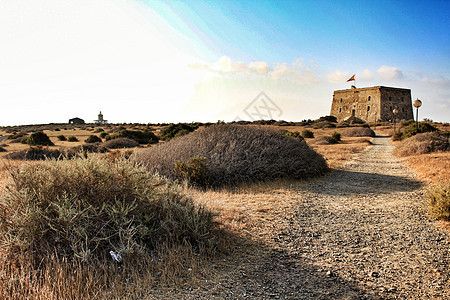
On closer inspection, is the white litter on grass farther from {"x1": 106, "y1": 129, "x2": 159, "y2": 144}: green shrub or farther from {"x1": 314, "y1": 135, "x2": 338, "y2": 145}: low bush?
{"x1": 106, "y1": 129, "x2": 159, "y2": 144}: green shrub

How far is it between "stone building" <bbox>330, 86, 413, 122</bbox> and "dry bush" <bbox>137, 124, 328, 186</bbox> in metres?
52.1

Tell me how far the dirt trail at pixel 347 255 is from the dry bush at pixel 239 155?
186cm

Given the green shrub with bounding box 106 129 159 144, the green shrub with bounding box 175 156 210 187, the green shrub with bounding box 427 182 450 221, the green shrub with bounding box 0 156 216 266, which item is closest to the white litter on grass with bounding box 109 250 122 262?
the green shrub with bounding box 0 156 216 266

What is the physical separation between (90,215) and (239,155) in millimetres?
5654

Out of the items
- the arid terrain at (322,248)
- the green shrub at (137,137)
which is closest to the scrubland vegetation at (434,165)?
the arid terrain at (322,248)

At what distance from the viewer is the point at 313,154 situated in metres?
10.3

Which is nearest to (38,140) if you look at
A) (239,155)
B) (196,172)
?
(196,172)

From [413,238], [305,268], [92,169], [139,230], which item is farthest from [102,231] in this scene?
[413,238]

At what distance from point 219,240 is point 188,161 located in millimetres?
4647

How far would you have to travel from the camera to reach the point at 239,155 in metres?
8.76

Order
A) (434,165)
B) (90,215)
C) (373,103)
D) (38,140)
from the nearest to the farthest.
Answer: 1. (90,215)
2. (434,165)
3. (38,140)
4. (373,103)

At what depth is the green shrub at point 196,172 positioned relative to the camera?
804 cm

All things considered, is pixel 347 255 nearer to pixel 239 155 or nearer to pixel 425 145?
pixel 239 155

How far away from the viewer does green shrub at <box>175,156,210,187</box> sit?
804 cm
